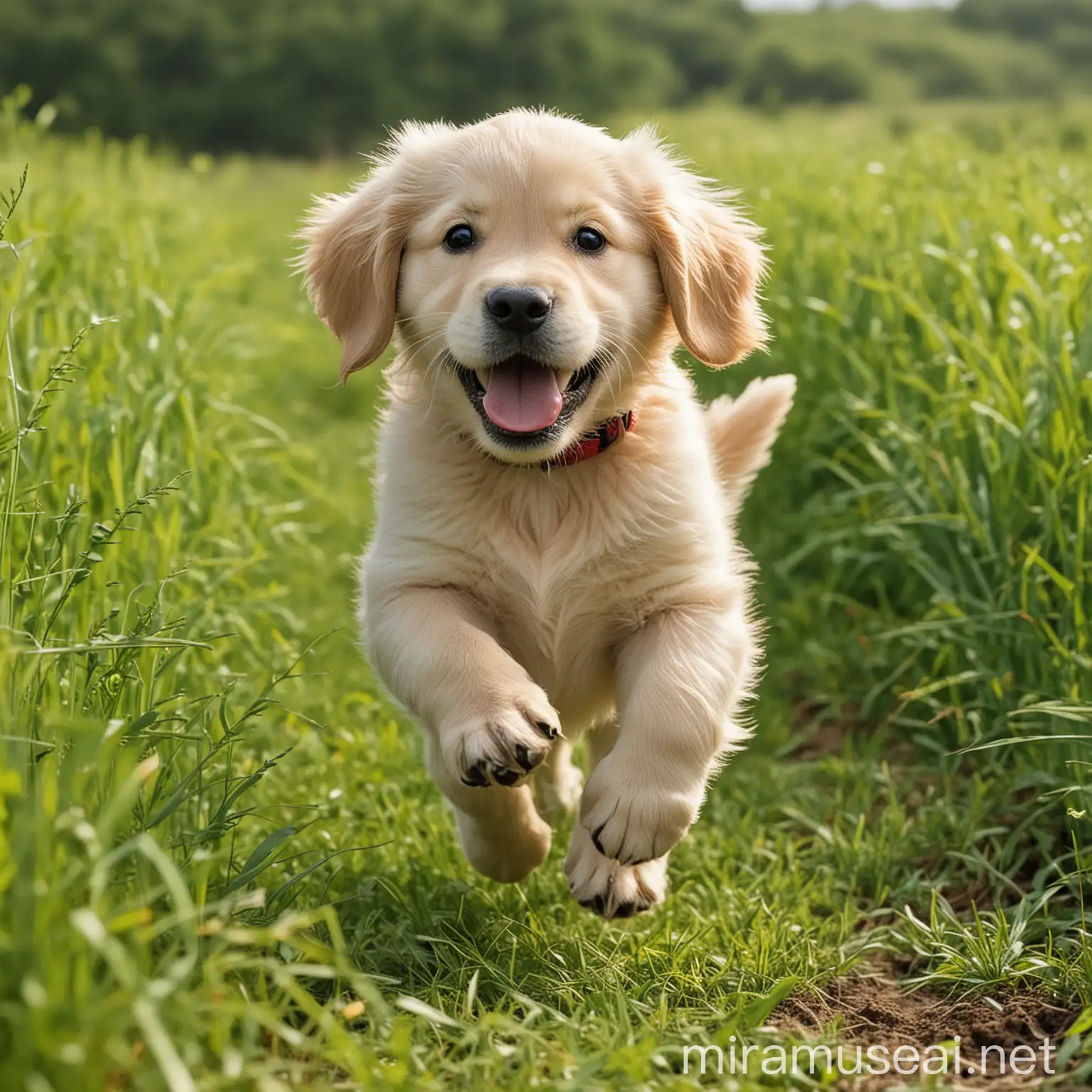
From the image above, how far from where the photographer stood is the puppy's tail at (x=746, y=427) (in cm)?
327

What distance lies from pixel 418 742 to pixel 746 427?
1.18 m

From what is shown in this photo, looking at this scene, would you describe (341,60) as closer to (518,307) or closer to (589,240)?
(589,240)

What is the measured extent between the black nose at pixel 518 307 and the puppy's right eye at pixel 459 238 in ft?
0.94

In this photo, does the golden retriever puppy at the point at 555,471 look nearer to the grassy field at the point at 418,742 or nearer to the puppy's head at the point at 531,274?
the puppy's head at the point at 531,274

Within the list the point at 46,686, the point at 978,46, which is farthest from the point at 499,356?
the point at 978,46

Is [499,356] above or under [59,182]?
above

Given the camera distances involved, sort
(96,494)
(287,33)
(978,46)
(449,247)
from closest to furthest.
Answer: (449,247) < (96,494) < (978,46) < (287,33)

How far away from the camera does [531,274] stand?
8.27 feet

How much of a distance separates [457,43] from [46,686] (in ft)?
73.6

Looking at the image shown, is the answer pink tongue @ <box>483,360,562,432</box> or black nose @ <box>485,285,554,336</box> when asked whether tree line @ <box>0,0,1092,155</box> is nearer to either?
pink tongue @ <box>483,360,562,432</box>

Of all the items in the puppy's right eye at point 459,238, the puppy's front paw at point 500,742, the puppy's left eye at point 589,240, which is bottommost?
the puppy's front paw at point 500,742

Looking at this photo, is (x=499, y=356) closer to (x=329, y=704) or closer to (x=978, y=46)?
(x=329, y=704)

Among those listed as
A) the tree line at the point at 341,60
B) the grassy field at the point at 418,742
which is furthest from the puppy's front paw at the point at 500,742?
the tree line at the point at 341,60

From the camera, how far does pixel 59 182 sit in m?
6.69
